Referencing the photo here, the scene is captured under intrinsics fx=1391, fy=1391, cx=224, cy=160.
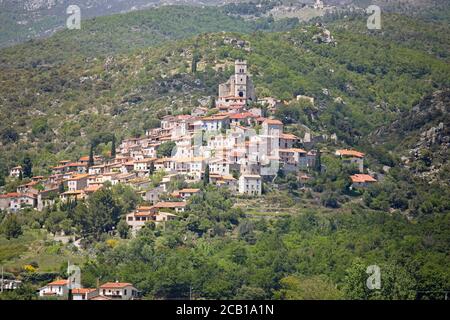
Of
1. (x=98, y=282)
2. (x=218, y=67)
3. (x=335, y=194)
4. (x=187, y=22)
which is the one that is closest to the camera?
(x=98, y=282)

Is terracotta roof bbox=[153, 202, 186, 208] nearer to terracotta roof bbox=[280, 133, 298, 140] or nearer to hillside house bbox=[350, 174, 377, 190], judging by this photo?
terracotta roof bbox=[280, 133, 298, 140]

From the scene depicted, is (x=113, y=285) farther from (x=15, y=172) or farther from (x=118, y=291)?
(x=15, y=172)

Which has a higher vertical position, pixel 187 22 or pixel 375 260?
pixel 187 22

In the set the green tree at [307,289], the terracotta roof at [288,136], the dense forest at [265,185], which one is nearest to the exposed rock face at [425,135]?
the dense forest at [265,185]

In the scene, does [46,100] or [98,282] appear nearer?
[98,282]

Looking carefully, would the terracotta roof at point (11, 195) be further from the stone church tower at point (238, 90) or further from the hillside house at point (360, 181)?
the hillside house at point (360, 181)

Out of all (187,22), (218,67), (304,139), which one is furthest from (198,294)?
(187,22)

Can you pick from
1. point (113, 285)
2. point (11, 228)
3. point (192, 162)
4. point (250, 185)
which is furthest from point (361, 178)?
point (113, 285)

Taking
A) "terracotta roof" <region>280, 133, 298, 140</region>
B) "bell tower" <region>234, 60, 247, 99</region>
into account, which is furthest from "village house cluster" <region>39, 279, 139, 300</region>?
"bell tower" <region>234, 60, 247, 99</region>

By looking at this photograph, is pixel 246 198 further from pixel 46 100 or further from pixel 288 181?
pixel 46 100

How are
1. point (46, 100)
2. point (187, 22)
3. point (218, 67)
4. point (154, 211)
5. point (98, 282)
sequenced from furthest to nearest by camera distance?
1. point (187, 22)
2. point (46, 100)
3. point (218, 67)
4. point (154, 211)
5. point (98, 282)
